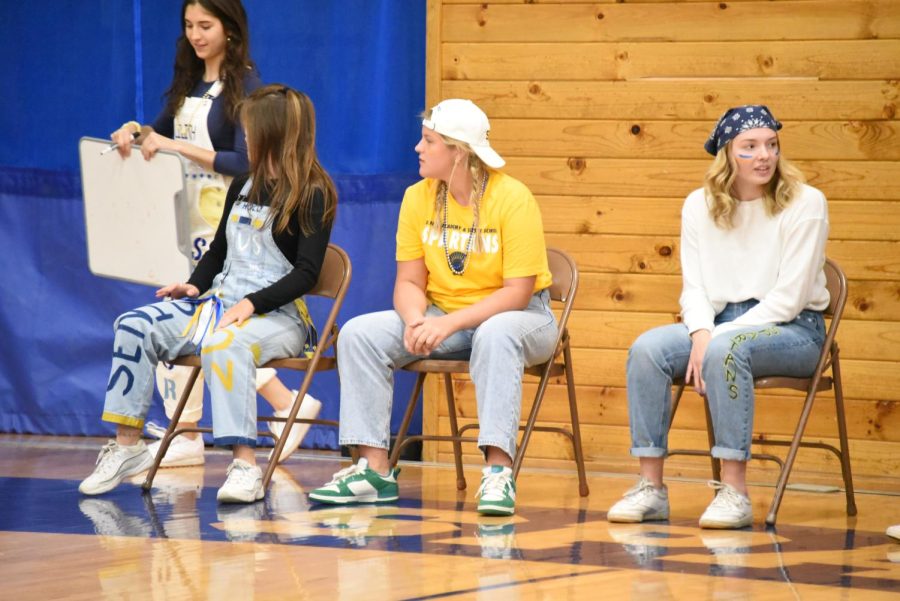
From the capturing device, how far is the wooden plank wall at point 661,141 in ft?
15.0

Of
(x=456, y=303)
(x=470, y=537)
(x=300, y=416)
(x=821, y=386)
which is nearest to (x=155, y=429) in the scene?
(x=300, y=416)

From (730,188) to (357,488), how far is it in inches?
53.6

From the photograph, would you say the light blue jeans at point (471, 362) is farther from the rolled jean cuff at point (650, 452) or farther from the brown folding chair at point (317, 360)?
the rolled jean cuff at point (650, 452)

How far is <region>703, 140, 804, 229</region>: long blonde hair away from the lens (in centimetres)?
380

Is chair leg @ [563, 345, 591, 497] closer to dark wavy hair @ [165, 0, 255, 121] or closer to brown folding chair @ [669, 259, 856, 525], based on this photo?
brown folding chair @ [669, 259, 856, 525]

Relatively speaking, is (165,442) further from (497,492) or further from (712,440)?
(712,440)

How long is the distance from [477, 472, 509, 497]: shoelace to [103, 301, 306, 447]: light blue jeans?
69cm

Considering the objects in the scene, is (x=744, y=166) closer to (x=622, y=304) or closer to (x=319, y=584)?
(x=622, y=304)

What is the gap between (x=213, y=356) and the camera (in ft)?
12.9

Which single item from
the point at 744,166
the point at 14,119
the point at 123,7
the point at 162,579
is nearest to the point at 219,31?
the point at 123,7

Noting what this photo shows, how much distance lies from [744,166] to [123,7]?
273cm

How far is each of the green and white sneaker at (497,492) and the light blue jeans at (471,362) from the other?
63 mm

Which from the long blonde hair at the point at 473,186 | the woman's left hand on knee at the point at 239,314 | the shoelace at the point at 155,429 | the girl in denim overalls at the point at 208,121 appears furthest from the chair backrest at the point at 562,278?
the shoelace at the point at 155,429

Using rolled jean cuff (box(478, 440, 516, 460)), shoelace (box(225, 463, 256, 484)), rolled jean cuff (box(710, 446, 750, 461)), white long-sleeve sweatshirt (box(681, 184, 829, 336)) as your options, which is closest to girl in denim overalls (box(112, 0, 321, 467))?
shoelace (box(225, 463, 256, 484))
